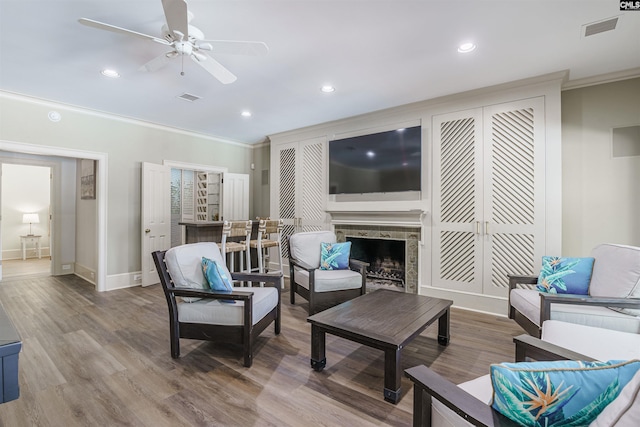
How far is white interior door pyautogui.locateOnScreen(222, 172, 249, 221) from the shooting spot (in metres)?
6.12

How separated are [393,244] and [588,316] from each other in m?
2.65

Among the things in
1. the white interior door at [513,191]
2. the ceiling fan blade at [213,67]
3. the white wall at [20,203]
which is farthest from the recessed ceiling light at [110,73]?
the white wall at [20,203]

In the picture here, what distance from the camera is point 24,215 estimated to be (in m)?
7.29

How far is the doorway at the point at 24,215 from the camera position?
7082 millimetres

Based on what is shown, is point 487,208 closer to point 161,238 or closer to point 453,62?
point 453,62

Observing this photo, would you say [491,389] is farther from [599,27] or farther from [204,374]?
[599,27]

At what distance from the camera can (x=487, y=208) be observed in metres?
3.76

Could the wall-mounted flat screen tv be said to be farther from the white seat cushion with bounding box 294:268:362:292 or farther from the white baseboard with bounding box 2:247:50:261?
the white baseboard with bounding box 2:247:50:261

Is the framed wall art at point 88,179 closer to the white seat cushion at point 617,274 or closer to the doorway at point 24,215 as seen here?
the doorway at point 24,215

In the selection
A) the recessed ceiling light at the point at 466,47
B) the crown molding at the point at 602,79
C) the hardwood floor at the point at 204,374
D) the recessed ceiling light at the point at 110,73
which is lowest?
the hardwood floor at the point at 204,374

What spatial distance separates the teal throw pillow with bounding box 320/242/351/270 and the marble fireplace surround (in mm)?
822

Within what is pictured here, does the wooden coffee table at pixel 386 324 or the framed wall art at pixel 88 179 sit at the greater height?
the framed wall art at pixel 88 179

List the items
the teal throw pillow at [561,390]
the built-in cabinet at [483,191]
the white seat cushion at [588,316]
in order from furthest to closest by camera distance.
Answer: the built-in cabinet at [483,191] < the white seat cushion at [588,316] < the teal throw pillow at [561,390]

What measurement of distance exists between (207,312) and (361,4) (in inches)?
106
